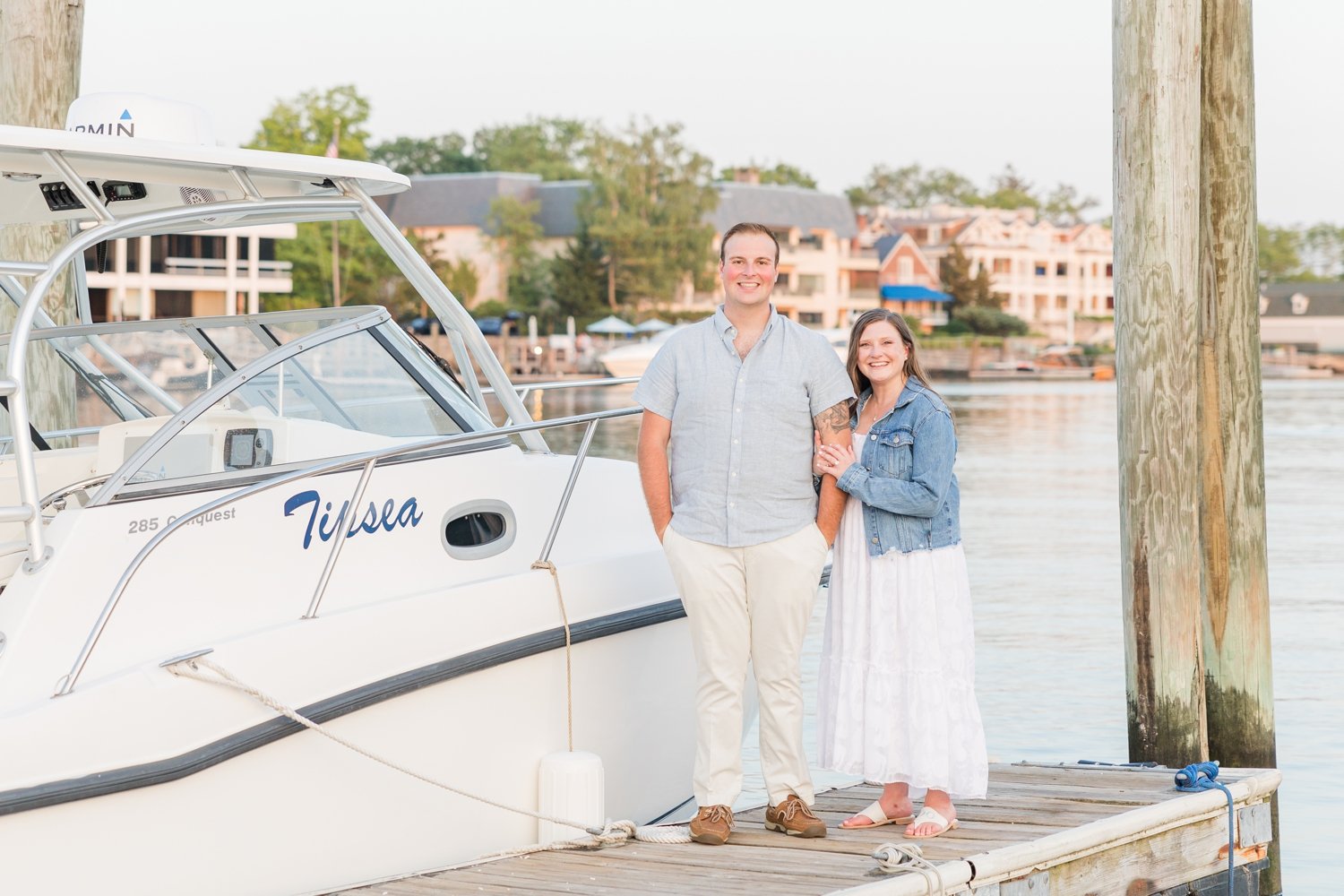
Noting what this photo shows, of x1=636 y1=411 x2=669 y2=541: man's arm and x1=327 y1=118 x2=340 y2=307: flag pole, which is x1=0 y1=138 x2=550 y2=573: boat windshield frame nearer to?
x1=636 y1=411 x2=669 y2=541: man's arm

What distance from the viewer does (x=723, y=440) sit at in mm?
4711

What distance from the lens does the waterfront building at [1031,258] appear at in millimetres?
106875

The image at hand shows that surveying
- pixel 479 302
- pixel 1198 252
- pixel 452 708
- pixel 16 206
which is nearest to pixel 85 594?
pixel 452 708

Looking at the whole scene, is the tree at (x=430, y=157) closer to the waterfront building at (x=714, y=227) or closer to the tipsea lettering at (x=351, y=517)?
the waterfront building at (x=714, y=227)

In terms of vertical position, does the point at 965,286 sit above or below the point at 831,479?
above

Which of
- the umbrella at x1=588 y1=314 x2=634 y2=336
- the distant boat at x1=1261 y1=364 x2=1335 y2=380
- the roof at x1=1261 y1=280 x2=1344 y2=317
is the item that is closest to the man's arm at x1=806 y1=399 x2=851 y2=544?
the umbrella at x1=588 y1=314 x2=634 y2=336

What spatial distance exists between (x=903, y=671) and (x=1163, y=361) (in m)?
1.84

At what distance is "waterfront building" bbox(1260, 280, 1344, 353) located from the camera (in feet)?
388

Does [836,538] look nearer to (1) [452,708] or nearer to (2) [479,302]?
(1) [452,708]

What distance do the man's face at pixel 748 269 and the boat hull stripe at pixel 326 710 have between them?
4.30ft

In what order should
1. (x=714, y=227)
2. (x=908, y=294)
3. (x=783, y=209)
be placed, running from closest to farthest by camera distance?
(x=714, y=227) < (x=783, y=209) < (x=908, y=294)

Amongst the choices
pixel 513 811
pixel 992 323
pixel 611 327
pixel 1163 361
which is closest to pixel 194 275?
pixel 611 327

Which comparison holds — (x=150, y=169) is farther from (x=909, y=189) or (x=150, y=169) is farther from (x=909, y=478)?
(x=909, y=189)

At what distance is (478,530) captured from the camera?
5.52 metres
